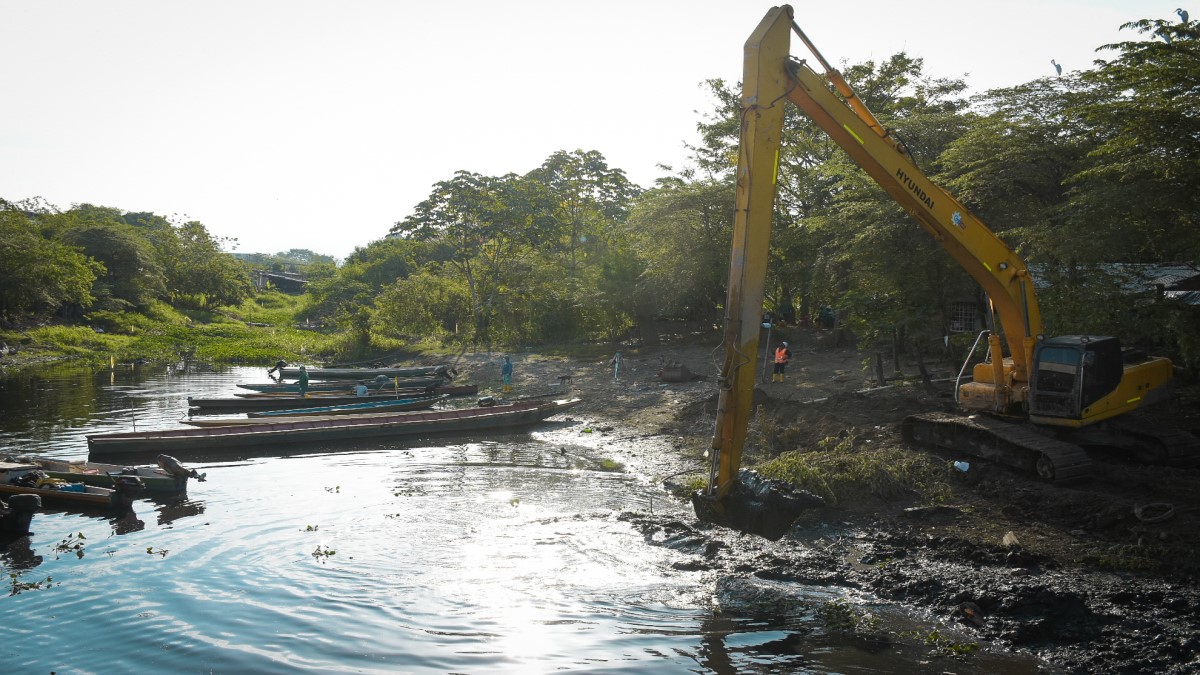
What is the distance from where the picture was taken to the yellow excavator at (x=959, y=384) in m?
10.2

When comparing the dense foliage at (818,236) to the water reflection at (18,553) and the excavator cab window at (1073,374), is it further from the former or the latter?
the water reflection at (18,553)

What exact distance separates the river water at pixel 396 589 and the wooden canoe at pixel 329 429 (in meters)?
2.56

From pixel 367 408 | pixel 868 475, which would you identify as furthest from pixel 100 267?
pixel 868 475

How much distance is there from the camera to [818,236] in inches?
1133

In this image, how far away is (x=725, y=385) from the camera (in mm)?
9984

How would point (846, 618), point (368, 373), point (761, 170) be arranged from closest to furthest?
point (846, 618) → point (761, 170) → point (368, 373)

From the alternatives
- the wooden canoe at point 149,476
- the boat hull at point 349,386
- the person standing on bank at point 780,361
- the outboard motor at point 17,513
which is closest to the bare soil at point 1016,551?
the person standing on bank at point 780,361

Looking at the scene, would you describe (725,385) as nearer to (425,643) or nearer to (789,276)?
(425,643)

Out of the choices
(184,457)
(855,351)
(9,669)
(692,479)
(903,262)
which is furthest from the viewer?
(855,351)

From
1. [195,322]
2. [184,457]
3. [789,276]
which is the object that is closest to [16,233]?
[195,322]

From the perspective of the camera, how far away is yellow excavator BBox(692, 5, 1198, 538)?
Answer: 10.2 meters

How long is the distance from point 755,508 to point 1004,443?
5.00 metres

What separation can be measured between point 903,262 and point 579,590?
15197 mm

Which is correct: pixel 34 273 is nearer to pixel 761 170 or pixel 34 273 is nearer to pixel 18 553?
pixel 18 553
